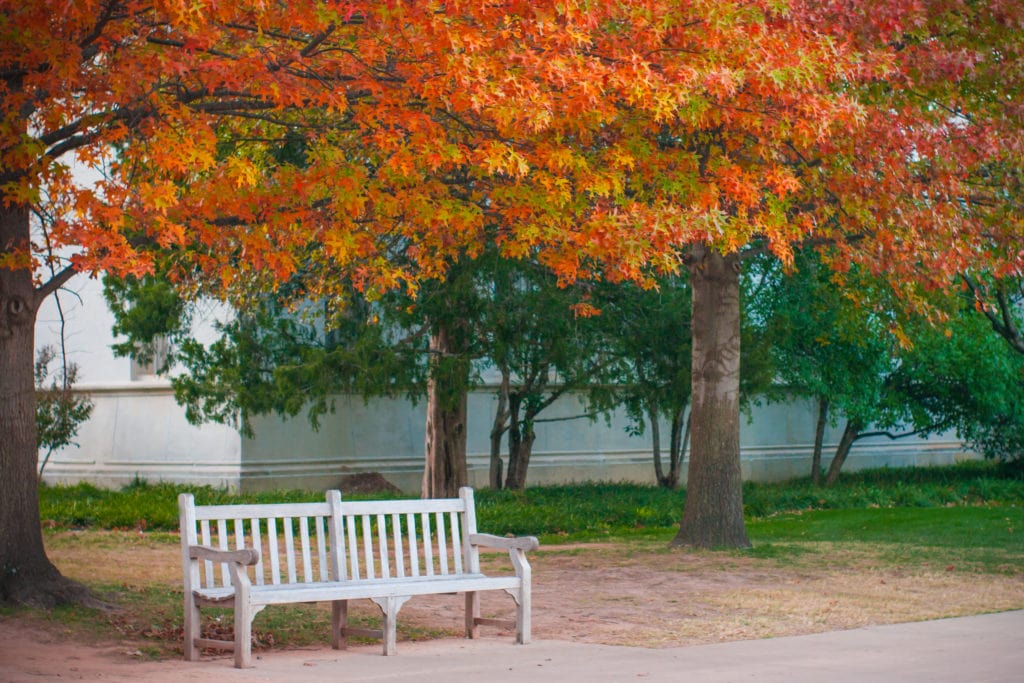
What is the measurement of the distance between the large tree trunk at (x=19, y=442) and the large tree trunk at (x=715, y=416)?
24.9 ft

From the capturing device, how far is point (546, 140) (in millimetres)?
11703

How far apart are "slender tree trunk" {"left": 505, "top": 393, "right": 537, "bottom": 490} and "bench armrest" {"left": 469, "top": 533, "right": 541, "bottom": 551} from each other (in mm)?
14660

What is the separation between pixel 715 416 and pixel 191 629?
8.36 meters

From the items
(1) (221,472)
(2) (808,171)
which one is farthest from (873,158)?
(1) (221,472)

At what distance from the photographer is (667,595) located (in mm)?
12094

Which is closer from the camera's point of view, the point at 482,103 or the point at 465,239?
the point at 482,103

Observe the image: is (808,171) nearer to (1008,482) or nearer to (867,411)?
(867,411)

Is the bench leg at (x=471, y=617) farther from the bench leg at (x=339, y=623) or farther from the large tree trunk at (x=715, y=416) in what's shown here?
the large tree trunk at (x=715, y=416)

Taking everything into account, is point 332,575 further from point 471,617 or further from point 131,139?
point 131,139

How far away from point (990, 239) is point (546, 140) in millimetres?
6471

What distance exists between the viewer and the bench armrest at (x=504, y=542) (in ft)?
31.1

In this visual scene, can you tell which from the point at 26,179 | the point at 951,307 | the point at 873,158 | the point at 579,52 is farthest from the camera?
the point at 951,307

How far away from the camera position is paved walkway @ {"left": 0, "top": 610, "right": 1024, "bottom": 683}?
25.6 feet

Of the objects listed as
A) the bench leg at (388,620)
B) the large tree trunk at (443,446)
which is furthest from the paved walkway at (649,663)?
the large tree trunk at (443,446)
